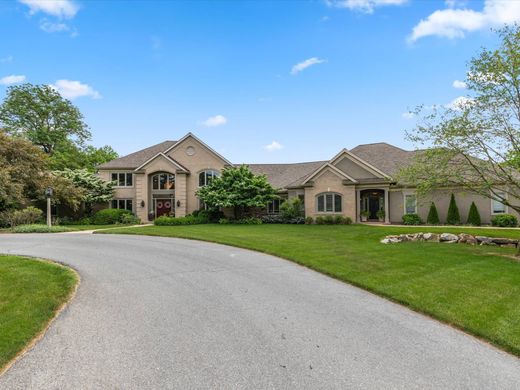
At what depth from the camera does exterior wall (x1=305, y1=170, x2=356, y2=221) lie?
78.8 ft

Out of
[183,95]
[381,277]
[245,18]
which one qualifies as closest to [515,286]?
[381,277]

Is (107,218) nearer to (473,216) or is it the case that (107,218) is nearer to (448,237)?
(448,237)

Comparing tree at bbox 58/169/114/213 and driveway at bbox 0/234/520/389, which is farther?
tree at bbox 58/169/114/213

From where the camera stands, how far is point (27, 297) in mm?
6336

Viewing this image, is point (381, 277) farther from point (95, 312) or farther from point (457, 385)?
point (95, 312)

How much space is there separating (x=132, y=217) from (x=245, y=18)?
759 inches

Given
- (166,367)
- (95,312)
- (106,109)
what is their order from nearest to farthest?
(166,367) → (95,312) → (106,109)

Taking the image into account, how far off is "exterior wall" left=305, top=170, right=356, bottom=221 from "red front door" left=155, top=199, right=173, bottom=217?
1355 centimetres

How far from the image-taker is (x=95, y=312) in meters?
5.75

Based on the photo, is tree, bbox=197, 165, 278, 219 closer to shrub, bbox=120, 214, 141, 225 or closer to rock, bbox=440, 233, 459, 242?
shrub, bbox=120, 214, 141, 225

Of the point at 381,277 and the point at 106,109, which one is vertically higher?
the point at 106,109

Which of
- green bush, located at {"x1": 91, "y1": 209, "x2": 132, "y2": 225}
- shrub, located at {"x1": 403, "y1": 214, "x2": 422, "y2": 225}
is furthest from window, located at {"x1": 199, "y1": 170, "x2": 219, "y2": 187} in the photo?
shrub, located at {"x1": 403, "y1": 214, "x2": 422, "y2": 225}

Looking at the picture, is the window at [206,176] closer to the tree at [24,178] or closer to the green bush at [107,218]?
the green bush at [107,218]

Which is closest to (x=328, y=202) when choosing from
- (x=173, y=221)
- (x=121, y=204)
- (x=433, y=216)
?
(x=433, y=216)
